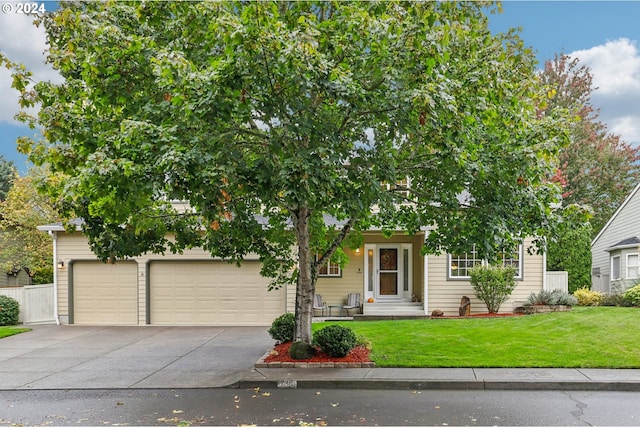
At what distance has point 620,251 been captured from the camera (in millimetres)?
20891

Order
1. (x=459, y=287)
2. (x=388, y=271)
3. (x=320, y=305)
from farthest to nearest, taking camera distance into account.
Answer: (x=388, y=271) < (x=320, y=305) < (x=459, y=287)

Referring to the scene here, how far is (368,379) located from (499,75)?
4.98 m

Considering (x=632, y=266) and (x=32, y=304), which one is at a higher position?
(x=632, y=266)

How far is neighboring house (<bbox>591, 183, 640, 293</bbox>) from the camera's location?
19688 mm

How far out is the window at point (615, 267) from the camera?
21.5m

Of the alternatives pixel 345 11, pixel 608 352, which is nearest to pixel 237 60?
pixel 345 11

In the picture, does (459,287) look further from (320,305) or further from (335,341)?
(335,341)

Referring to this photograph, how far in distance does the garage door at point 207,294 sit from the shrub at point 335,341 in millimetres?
6807

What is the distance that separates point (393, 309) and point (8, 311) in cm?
1212

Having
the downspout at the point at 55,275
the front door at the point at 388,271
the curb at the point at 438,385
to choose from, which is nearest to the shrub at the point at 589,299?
the front door at the point at 388,271

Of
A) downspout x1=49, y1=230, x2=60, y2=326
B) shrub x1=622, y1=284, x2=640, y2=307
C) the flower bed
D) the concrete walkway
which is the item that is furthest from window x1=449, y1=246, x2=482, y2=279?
downspout x1=49, y1=230, x2=60, y2=326

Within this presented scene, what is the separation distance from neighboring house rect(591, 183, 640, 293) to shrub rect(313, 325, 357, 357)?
41.7ft

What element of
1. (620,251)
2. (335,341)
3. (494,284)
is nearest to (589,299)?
(494,284)

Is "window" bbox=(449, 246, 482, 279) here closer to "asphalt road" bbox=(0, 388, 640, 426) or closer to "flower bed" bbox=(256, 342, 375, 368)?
"flower bed" bbox=(256, 342, 375, 368)
